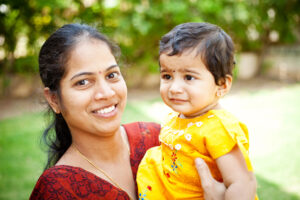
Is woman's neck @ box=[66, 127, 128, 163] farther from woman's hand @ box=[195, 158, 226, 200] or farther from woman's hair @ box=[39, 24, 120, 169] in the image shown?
woman's hand @ box=[195, 158, 226, 200]

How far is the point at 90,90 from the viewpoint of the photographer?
Result: 162 cm

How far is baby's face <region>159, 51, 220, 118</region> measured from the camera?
5.12 ft

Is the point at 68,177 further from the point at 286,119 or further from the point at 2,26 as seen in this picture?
the point at 2,26

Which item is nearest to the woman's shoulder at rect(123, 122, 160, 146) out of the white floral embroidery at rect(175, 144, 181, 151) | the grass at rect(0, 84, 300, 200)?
the white floral embroidery at rect(175, 144, 181, 151)

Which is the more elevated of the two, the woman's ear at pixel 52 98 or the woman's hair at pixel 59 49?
the woman's hair at pixel 59 49

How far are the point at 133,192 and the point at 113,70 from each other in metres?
0.77

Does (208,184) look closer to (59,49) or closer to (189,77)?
(189,77)

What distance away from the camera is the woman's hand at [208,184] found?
1.47 metres

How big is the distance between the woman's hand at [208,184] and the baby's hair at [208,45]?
463mm

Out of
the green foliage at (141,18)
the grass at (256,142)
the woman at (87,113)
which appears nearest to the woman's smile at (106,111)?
the woman at (87,113)

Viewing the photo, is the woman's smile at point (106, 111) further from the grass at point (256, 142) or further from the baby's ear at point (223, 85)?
the grass at point (256, 142)

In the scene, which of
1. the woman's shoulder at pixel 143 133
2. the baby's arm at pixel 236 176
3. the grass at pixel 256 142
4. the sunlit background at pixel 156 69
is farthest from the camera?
the sunlit background at pixel 156 69

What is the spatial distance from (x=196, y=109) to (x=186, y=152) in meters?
0.24

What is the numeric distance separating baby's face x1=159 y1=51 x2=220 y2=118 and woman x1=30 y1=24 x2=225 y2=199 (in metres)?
0.30
